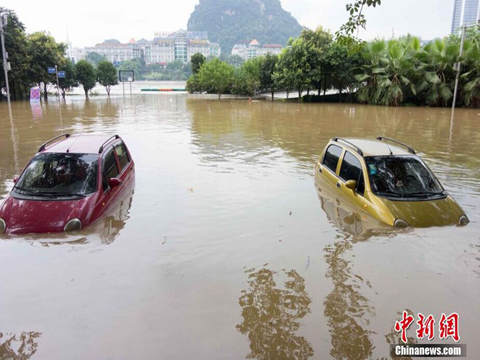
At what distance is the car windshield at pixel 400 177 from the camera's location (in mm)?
7992

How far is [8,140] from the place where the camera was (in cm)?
1852

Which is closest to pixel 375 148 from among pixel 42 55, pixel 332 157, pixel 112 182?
pixel 332 157

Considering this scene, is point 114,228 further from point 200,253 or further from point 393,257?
point 393,257

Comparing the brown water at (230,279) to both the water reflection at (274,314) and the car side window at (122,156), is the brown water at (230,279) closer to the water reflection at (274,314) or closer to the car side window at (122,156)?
the water reflection at (274,314)

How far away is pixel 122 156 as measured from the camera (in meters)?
10.3

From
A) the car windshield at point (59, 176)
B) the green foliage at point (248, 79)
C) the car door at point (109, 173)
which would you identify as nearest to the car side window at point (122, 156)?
the car door at point (109, 173)

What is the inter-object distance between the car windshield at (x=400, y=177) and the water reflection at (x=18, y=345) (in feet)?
21.3

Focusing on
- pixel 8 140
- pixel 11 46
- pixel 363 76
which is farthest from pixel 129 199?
pixel 11 46

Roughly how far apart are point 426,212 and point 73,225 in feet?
22.0

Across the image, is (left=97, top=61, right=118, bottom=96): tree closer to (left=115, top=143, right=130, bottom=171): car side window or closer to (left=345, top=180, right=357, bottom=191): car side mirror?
(left=115, top=143, right=130, bottom=171): car side window

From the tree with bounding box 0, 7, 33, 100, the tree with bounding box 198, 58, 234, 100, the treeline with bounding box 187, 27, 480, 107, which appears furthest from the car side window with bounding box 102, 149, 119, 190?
the tree with bounding box 198, 58, 234, 100

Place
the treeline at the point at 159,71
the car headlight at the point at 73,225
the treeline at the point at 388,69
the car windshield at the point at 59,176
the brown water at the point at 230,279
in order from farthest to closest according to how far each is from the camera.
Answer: the treeline at the point at 159,71 < the treeline at the point at 388,69 < the car windshield at the point at 59,176 < the car headlight at the point at 73,225 < the brown water at the point at 230,279

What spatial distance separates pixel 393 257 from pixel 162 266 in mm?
3855

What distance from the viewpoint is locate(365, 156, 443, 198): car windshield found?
26.2 ft
